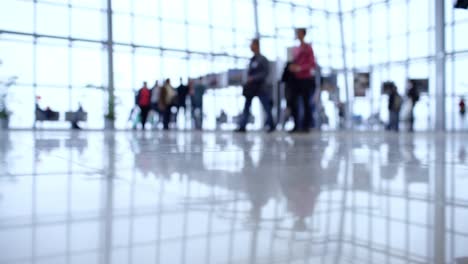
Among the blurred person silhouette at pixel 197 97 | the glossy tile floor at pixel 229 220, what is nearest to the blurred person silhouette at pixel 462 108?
the blurred person silhouette at pixel 197 97

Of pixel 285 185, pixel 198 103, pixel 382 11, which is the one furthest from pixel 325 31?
pixel 285 185

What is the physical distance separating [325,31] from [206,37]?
724 cm

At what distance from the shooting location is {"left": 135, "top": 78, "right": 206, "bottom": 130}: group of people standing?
13.9 meters

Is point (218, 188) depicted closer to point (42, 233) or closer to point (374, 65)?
point (42, 233)

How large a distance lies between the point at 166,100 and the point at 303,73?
7412 mm

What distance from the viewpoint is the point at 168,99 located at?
13891 millimetres

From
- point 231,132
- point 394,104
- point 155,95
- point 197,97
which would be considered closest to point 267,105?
point 231,132

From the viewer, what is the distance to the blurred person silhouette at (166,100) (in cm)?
1382

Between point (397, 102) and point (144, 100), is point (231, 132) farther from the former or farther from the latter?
point (397, 102)

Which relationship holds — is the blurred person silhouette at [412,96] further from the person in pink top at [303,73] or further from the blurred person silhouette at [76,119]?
the blurred person silhouette at [76,119]

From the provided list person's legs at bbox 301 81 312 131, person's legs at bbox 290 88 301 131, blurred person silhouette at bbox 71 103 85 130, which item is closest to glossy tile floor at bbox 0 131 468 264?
person's legs at bbox 301 81 312 131

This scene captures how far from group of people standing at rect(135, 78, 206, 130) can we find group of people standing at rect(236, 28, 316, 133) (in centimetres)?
578

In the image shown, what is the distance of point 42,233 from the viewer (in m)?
0.63

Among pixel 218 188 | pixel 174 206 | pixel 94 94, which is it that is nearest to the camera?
pixel 174 206
